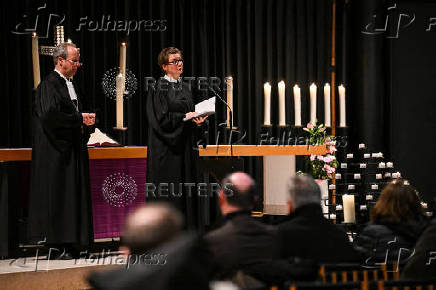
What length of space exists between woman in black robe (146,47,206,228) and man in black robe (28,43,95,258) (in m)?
0.60

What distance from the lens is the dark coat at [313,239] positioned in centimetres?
346

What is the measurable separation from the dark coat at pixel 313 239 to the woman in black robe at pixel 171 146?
2324 millimetres

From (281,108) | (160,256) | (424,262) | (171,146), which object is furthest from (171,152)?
(160,256)

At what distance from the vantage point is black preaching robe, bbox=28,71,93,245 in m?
5.46

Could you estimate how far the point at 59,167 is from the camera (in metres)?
5.51

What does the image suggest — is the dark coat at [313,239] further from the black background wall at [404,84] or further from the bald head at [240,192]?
the black background wall at [404,84]

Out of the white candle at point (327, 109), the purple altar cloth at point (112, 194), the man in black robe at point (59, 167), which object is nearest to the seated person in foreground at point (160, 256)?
the man in black robe at point (59, 167)

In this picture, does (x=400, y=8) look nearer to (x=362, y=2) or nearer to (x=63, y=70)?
(x=362, y=2)

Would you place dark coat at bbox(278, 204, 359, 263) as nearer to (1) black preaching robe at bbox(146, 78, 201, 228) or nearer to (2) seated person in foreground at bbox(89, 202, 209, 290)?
(2) seated person in foreground at bbox(89, 202, 209, 290)

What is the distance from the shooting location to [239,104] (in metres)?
8.91

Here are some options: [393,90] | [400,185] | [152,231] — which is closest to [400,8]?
[393,90]

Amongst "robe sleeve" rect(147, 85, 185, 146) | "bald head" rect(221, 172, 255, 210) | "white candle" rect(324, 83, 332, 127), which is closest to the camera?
"bald head" rect(221, 172, 255, 210)

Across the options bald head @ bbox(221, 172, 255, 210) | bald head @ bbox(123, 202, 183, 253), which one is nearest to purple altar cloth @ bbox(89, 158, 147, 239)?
bald head @ bbox(221, 172, 255, 210)

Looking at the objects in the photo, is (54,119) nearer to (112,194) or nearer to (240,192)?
(112,194)
